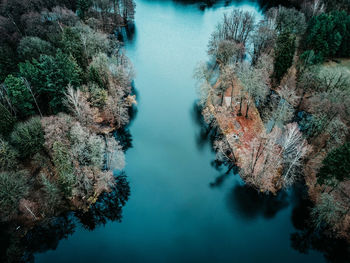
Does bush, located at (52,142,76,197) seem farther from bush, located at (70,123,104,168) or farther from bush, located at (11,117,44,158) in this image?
bush, located at (11,117,44,158)

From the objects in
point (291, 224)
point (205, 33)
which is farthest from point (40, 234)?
point (205, 33)

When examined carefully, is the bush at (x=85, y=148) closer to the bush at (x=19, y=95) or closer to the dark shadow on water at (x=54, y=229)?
the dark shadow on water at (x=54, y=229)

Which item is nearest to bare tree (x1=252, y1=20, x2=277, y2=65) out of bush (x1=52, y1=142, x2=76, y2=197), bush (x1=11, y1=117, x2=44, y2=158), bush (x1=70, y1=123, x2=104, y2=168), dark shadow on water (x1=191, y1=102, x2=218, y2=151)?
dark shadow on water (x1=191, y1=102, x2=218, y2=151)

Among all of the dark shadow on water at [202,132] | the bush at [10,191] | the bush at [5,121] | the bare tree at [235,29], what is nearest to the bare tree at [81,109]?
the bush at [5,121]

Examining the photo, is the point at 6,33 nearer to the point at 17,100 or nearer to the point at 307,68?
the point at 17,100

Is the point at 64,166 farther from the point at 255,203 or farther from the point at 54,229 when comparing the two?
the point at 255,203
